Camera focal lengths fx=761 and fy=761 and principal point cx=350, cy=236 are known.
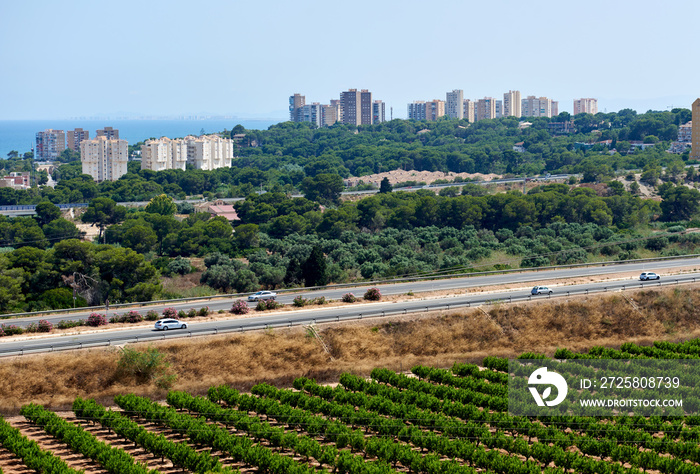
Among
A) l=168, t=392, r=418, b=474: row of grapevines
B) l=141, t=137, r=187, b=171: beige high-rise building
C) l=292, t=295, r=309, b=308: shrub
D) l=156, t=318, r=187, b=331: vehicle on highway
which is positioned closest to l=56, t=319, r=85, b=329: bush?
l=156, t=318, r=187, b=331: vehicle on highway

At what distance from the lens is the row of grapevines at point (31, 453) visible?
68.2 ft

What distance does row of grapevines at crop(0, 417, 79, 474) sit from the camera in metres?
20.8

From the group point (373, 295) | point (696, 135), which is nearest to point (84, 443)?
point (373, 295)

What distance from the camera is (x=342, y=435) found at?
75.8 feet

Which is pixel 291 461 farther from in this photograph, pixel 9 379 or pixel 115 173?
pixel 115 173

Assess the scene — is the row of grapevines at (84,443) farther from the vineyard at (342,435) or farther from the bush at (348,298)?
the bush at (348,298)

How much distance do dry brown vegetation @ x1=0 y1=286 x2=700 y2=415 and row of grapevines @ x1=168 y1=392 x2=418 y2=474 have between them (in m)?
3.54

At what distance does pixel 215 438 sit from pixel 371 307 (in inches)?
643

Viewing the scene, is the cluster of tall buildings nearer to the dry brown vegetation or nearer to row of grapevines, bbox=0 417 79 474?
the dry brown vegetation

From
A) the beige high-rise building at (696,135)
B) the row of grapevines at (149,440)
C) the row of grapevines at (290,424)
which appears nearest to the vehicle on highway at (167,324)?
the row of grapevines at (290,424)

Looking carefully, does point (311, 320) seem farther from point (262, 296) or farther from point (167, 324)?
point (167, 324)

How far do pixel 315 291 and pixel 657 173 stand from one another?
232ft

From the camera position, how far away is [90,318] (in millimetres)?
34281

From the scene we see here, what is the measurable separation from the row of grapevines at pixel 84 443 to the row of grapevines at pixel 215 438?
2.11m
